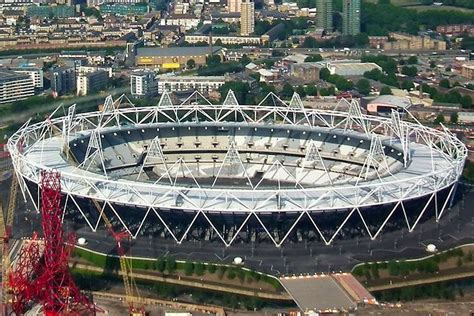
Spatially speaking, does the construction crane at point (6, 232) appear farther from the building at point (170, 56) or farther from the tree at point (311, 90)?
the building at point (170, 56)

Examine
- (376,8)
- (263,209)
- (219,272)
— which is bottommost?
(219,272)

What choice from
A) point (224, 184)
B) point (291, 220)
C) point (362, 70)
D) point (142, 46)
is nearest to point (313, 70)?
point (362, 70)

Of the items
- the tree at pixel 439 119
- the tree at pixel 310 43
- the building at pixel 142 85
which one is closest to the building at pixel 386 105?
the tree at pixel 439 119

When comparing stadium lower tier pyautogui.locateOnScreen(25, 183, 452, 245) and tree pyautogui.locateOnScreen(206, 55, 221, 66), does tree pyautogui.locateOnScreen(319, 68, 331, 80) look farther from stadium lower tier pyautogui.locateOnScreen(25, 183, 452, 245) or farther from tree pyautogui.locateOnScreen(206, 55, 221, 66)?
stadium lower tier pyautogui.locateOnScreen(25, 183, 452, 245)

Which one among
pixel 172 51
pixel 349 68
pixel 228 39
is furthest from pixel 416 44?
pixel 172 51

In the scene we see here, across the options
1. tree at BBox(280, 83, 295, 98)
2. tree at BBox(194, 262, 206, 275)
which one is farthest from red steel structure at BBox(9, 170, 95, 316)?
tree at BBox(280, 83, 295, 98)

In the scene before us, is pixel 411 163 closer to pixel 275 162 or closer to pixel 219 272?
pixel 275 162
